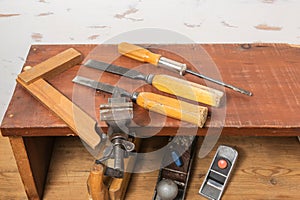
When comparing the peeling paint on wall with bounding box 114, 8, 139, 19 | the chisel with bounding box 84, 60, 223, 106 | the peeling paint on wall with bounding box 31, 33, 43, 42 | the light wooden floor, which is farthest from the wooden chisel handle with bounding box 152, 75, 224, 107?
the peeling paint on wall with bounding box 31, 33, 43, 42

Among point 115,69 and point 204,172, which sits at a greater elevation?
point 115,69

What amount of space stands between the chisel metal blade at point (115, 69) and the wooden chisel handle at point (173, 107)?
0.22 ft

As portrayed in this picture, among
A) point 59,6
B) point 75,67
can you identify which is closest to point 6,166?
point 75,67

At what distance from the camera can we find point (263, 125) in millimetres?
673

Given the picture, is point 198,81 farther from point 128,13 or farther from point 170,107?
point 128,13

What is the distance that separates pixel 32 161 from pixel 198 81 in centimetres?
33

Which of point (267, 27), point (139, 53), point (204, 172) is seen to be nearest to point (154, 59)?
point (139, 53)

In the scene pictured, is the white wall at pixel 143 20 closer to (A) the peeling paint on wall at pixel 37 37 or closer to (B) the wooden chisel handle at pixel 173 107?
(A) the peeling paint on wall at pixel 37 37

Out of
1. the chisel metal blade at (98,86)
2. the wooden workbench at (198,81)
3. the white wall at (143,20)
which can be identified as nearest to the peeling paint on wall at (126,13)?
the white wall at (143,20)

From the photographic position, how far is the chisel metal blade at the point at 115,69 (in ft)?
2.50

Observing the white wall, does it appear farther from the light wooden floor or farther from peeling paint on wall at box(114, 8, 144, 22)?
the light wooden floor

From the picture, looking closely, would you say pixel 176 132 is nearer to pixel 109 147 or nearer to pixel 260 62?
pixel 109 147

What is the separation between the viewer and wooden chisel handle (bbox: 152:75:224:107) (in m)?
0.70

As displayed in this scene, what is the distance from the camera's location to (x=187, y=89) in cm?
71
